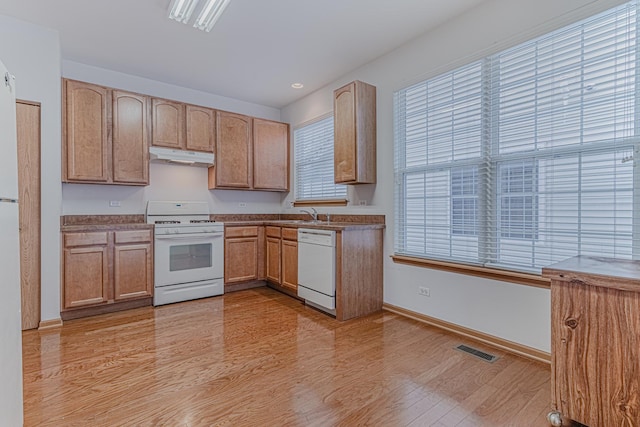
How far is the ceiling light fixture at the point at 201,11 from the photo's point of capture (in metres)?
2.55

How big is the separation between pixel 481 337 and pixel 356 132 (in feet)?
7.42

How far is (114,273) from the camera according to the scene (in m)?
3.45

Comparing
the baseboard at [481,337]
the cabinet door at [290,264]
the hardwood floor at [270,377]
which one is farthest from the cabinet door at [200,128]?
the baseboard at [481,337]

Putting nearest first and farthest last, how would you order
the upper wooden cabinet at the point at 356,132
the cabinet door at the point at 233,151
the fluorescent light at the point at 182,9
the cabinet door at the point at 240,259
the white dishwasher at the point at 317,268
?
the fluorescent light at the point at 182,9, the white dishwasher at the point at 317,268, the upper wooden cabinet at the point at 356,132, the cabinet door at the point at 240,259, the cabinet door at the point at 233,151

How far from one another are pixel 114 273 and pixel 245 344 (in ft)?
5.99

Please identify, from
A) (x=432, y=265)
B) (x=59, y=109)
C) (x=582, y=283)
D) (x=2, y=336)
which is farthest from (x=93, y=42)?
(x=582, y=283)

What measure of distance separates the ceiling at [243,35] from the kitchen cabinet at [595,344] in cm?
232

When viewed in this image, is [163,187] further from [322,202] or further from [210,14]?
[210,14]

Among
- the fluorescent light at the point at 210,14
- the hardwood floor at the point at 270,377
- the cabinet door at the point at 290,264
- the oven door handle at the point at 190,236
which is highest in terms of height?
the fluorescent light at the point at 210,14

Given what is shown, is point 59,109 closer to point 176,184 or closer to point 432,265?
point 176,184

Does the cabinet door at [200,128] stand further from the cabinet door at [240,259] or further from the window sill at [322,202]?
the window sill at [322,202]

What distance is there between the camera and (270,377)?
6.98ft

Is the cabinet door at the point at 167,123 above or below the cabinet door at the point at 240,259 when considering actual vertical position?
above

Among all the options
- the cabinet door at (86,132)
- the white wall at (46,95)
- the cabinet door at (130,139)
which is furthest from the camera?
the cabinet door at (130,139)
